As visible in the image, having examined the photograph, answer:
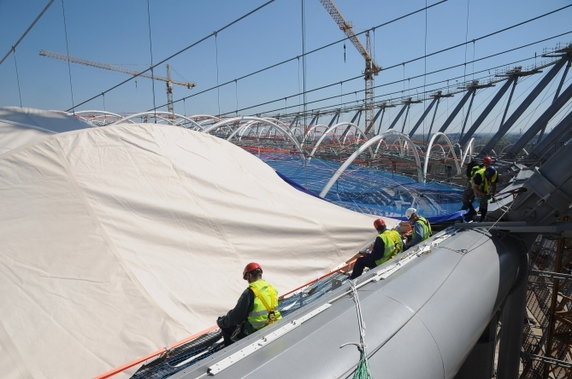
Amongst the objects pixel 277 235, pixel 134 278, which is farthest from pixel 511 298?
pixel 134 278

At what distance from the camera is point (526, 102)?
82.9 feet

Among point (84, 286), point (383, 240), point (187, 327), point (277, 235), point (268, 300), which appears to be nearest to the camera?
point (84, 286)

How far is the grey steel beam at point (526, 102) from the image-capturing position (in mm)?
23172

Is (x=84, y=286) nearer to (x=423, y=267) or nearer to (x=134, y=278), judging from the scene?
(x=134, y=278)

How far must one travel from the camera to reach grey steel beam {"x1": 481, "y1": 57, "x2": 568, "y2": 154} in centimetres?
2317

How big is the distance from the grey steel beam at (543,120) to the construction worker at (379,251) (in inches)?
891

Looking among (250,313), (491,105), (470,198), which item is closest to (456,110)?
(491,105)

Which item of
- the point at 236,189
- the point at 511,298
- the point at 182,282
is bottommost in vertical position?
the point at 511,298

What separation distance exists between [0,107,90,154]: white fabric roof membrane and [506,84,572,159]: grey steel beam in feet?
82.5

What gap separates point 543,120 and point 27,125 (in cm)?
2685

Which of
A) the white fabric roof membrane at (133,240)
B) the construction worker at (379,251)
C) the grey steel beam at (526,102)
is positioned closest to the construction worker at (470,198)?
the construction worker at (379,251)

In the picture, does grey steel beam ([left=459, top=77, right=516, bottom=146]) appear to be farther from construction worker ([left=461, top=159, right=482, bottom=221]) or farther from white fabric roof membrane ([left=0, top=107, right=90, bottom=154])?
white fabric roof membrane ([left=0, top=107, right=90, bottom=154])

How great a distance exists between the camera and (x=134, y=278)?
2793mm

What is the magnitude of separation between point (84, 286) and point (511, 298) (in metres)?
6.09
